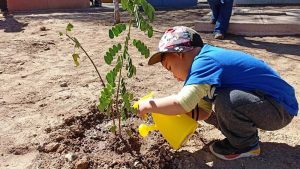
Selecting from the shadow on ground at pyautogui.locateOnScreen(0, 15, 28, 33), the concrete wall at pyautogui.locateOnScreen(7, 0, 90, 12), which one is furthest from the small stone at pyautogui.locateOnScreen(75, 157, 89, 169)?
the concrete wall at pyautogui.locateOnScreen(7, 0, 90, 12)

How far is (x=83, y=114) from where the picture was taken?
8.22ft

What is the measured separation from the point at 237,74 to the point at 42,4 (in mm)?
6605

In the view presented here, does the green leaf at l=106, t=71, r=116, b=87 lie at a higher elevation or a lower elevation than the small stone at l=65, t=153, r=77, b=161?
higher

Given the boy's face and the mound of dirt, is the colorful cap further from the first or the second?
the mound of dirt

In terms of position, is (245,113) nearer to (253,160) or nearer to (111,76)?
(253,160)

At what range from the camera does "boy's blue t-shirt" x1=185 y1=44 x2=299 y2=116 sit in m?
1.79

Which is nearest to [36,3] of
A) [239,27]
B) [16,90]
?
[239,27]

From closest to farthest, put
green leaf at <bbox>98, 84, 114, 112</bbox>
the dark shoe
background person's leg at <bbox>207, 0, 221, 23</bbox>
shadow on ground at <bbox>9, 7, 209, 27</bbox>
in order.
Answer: green leaf at <bbox>98, 84, 114, 112</bbox>
the dark shoe
background person's leg at <bbox>207, 0, 221, 23</bbox>
shadow on ground at <bbox>9, 7, 209, 27</bbox>

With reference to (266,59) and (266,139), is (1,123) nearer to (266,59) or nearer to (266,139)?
(266,139)

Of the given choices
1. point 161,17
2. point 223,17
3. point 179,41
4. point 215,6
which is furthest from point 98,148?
point 161,17

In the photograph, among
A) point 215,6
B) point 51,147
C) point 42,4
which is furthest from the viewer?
point 42,4

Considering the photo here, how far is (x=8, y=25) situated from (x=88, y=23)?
1093 millimetres

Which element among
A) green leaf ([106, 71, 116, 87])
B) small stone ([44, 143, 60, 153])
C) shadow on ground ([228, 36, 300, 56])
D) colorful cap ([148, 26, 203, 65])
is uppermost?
colorful cap ([148, 26, 203, 65])

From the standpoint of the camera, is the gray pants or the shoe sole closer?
the gray pants
